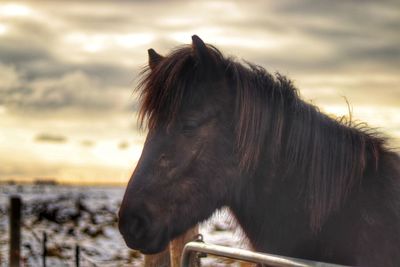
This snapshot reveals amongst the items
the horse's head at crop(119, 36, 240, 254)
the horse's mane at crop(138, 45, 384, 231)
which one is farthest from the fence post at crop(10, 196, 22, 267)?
the horse's head at crop(119, 36, 240, 254)

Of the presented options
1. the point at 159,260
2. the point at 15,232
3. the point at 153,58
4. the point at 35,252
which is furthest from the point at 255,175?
the point at 35,252

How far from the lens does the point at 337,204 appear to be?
337cm

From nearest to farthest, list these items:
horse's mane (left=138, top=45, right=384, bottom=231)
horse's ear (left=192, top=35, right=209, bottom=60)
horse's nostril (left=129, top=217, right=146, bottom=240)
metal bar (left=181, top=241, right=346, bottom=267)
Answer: metal bar (left=181, top=241, right=346, bottom=267) → horse's nostril (left=129, top=217, right=146, bottom=240) → horse's mane (left=138, top=45, right=384, bottom=231) → horse's ear (left=192, top=35, right=209, bottom=60)

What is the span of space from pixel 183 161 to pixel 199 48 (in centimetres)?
70

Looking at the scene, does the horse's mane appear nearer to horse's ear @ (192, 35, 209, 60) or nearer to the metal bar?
horse's ear @ (192, 35, 209, 60)

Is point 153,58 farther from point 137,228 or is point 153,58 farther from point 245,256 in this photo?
point 245,256

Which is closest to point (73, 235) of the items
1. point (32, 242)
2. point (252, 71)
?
point (32, 242)

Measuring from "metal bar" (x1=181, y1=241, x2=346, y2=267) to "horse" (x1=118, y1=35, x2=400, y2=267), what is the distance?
0.16 m

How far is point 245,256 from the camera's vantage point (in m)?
2.93

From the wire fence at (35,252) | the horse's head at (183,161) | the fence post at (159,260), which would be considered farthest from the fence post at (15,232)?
the horse's head at (183,161)

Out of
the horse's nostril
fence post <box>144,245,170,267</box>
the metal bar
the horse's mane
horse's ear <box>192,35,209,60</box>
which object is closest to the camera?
the metal bar

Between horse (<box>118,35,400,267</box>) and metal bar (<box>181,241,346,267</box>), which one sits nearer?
metal bar (<box>181,241,346,267</box>)

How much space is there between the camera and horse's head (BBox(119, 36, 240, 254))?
3346 mm

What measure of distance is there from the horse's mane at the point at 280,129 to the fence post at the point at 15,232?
6543mm
